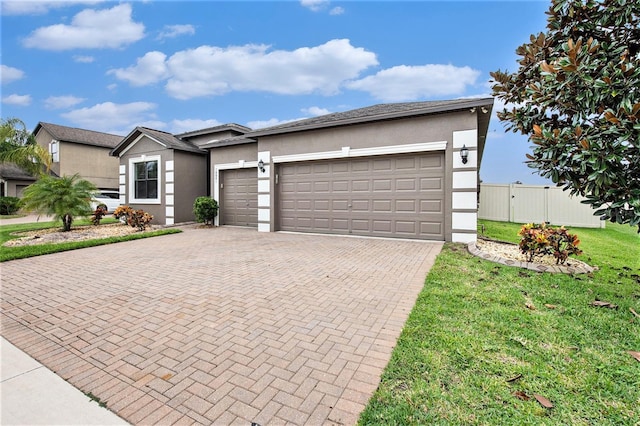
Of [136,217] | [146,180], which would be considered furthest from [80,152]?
[136,217]

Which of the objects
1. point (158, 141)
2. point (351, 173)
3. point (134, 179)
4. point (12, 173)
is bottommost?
point (351, 173)

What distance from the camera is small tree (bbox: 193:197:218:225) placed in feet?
42.0

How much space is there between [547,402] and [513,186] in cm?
1502

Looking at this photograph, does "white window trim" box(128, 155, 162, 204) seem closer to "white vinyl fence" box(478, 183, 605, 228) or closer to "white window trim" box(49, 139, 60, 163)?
"white window trim" box(49, 139, 60, 163)

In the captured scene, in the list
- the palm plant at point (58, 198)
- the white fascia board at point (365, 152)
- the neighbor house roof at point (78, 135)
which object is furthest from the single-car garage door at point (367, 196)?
the neighbor house roof at point (78, 135)

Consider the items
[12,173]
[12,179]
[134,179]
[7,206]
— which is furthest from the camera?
[12,173]

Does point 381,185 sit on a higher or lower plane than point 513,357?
higher

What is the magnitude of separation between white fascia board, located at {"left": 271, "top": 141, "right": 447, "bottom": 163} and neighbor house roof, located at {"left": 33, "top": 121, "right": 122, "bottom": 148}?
2330 centimetres

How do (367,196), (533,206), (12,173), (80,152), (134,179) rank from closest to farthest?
(367,196) → (533,206) → (134,179) → (12,173) → (80,152)

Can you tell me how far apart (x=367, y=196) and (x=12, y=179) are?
92.6 feet

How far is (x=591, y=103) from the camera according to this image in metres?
3.68

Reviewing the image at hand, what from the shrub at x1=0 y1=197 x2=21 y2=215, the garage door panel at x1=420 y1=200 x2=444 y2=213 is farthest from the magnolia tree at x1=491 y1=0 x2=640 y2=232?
the shrub at x1=0 y1=197 x2=21 y2=215

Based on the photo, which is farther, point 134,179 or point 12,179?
point 12,179

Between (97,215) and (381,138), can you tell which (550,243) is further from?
(97,215)
